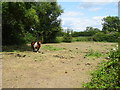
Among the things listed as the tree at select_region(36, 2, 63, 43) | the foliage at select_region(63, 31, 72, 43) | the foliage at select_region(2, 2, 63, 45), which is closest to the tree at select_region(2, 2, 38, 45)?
the foliage at select_region(2, 2, 63, 45)

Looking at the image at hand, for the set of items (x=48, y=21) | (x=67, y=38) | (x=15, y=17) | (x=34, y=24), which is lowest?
(x=67, y=38)

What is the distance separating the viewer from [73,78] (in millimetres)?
3906

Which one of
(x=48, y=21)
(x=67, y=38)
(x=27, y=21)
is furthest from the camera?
(x=67, y=38)

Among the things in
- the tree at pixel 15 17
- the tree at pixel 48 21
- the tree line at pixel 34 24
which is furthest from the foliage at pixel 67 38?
the tree at pixel 15 17

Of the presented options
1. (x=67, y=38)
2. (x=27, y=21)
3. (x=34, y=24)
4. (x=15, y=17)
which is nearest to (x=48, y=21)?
(x=67, y=38)

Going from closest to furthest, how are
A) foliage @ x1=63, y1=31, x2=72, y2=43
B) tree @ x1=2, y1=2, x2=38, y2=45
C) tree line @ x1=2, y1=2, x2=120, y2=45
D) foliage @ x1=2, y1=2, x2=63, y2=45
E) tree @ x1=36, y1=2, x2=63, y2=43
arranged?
tree line @ x1=2, y1=2, x2=120, y2=45 < tree @ x1=2, y1=2, x2=38, y2=45 < foliage @ x1=2, y1=2, x2=63, y2=45 < tree @ x1=36, y1=2, x2=63, y2=43 < foliage @ x1=63, y1=31, x2=72, y2=43

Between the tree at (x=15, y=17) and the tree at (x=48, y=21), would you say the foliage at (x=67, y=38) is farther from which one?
the tree at (x=15, y=17)

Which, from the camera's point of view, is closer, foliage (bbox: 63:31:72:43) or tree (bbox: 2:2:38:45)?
tree (bbox: 2:2:38:45)

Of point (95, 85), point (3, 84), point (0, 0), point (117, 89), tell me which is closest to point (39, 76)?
point (3, 84)

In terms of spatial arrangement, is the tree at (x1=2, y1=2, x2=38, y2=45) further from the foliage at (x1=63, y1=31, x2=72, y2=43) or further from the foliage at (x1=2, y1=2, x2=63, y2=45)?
the foliage at (x1=63, y1=31, x2=72, y2=43)

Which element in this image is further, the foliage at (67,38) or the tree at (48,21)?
the foliage at (67,38)

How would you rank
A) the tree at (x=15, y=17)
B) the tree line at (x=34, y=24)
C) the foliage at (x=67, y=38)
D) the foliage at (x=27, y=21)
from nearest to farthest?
the tree line at (x=34, y=24), the tree at (x=15, y=17), the foliage at (x=27, y=21), the foliage at (x=67, y=38)

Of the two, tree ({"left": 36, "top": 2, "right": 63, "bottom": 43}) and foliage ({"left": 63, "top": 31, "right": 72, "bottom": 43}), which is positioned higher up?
tree ({"left": 36, "top": 2, "right": 63, "bottom": 43})

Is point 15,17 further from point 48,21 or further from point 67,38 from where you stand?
point 67,38
